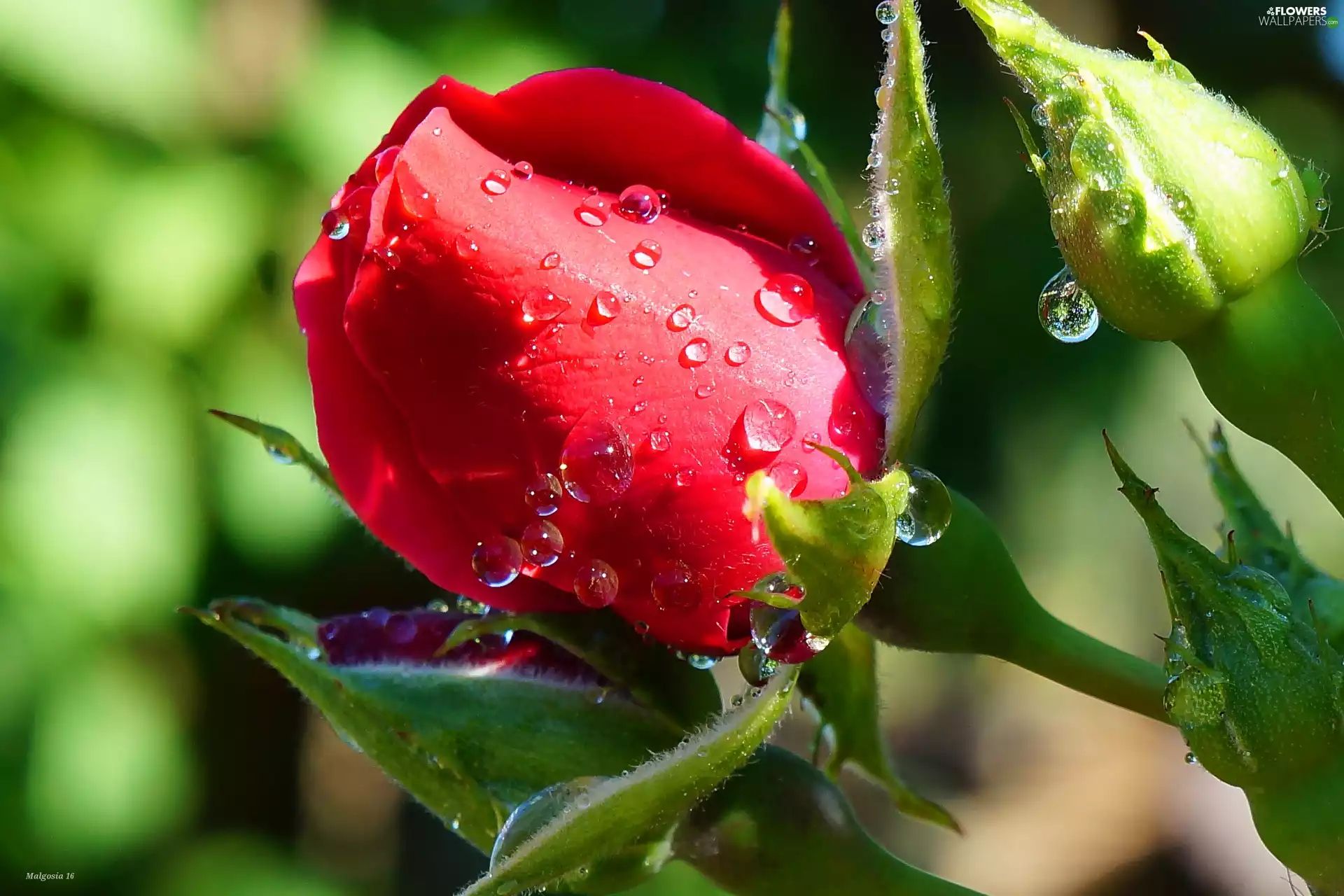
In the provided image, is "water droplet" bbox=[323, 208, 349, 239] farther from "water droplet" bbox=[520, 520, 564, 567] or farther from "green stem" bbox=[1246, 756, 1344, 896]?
"green stem" bbox=[1246, 756, 1344, 896]

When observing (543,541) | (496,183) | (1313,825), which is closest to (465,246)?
(496,183)

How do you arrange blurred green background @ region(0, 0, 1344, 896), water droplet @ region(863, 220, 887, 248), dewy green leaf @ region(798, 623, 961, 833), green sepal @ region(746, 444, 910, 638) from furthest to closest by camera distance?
blurred green background @ region(0, 0, 1344, 896) < dewy green leaf @ region(798, 623, 961, 833) < water droplet @ region(863, 220, 887, 248) < green sepal @ region(746, 444, 910, 638)

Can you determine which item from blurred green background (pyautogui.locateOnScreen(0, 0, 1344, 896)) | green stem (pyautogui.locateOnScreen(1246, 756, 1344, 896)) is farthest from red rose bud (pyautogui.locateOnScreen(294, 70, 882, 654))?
blurred green background (pyautogui.locateOnScreen(0, 0, 1344, 896))

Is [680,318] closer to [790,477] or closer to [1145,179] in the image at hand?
[790,477]

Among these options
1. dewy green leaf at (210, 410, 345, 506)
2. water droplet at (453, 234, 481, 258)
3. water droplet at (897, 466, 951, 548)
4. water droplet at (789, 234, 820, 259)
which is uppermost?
water droplet at (453, 234, 481, 258)

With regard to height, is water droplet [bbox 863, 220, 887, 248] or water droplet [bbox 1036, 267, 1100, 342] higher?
water droplet [bbox 863, 220, 887, 248]

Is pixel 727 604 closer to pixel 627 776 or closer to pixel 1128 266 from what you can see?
pixel 627 776
